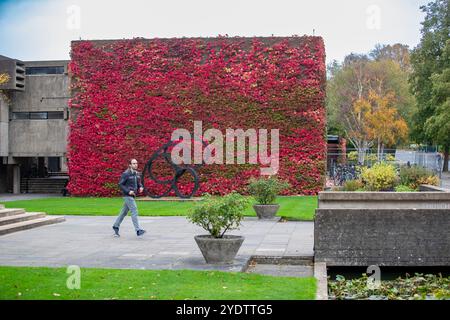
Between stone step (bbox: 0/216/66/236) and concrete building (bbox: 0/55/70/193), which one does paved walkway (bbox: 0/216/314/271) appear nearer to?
stone step (bbox: 0/216/66/236)

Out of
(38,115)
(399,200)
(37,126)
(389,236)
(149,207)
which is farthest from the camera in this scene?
(38,115)

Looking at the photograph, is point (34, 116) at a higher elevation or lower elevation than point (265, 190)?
higher

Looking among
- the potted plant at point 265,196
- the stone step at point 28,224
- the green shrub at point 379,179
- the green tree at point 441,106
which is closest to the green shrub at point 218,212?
the stone step at point 28,224

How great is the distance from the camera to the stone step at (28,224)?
17.0 metres

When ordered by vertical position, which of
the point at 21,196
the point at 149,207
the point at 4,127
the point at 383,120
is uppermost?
the point at 383,120

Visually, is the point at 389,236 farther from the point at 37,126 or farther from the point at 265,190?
the point at 37,126

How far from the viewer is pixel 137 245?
14.7 metres

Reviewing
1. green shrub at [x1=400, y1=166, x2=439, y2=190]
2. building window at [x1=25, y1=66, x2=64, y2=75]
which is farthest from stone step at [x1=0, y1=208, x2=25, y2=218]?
building window at [x1=25, y1=66, x2=64, y2=75]

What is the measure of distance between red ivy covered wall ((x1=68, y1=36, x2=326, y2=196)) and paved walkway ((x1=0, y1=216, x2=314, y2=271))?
11309 millimetres

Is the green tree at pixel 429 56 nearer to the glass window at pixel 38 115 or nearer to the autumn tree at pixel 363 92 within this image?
the autumn tree at pixel 363 92

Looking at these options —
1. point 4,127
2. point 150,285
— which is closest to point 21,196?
point 4,127

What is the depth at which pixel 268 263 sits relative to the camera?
12531mm

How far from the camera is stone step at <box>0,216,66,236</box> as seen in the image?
17.0 metres

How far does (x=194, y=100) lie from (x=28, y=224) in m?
14.4
